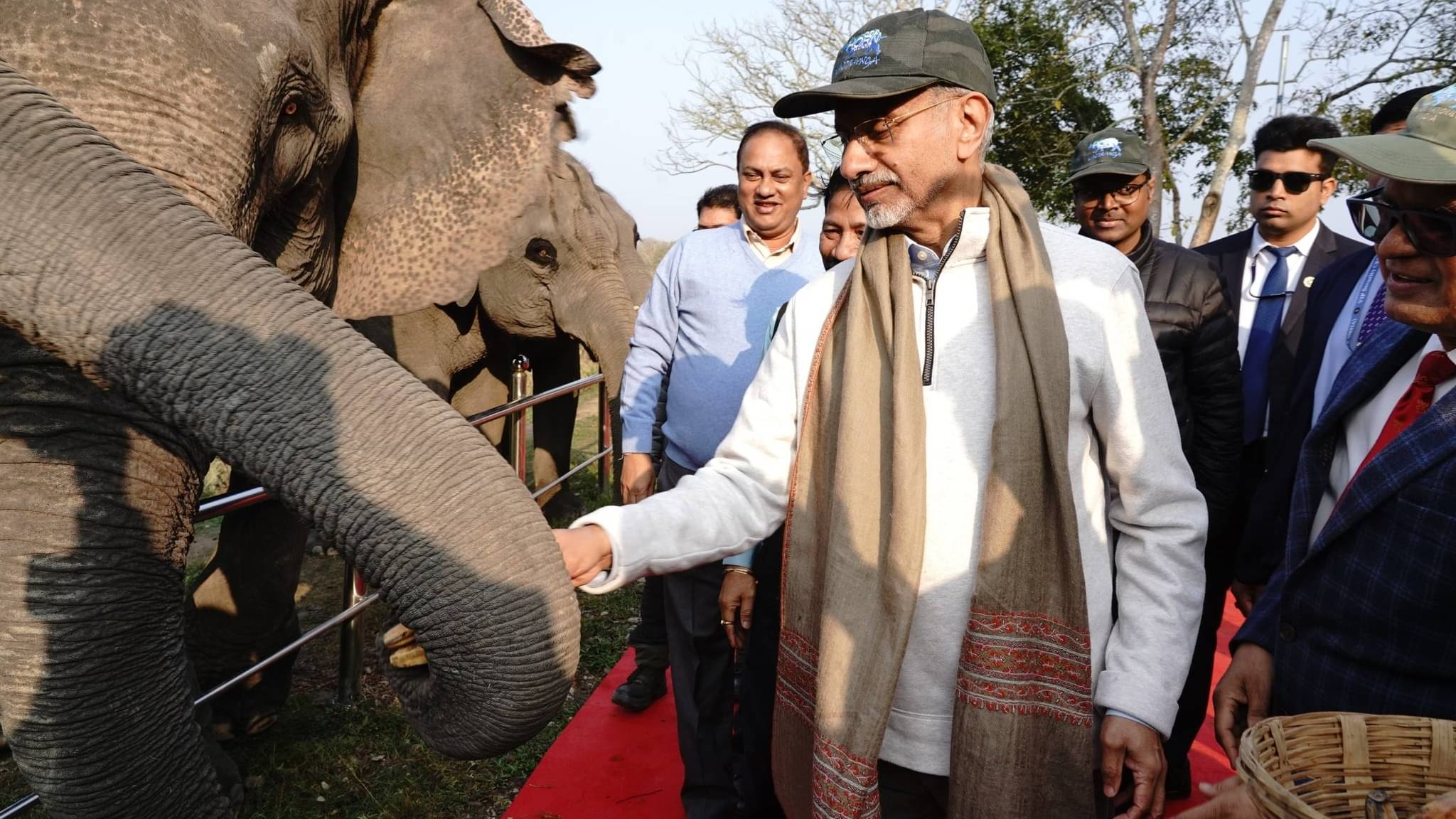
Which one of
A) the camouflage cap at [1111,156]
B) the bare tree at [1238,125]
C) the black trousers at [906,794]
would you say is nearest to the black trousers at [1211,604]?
the camouflage cap at [1111,156]

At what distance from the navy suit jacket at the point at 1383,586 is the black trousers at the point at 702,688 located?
1763 millimetres

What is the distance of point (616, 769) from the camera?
373cm

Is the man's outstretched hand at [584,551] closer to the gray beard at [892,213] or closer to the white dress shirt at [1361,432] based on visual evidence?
the gray beard at [892,213]

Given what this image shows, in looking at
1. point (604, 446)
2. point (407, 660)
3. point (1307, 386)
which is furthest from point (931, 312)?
point (604, 446)

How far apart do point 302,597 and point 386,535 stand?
4.90m

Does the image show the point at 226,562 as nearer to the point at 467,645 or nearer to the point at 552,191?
the point at 467,645

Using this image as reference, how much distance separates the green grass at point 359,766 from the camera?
12.1ft

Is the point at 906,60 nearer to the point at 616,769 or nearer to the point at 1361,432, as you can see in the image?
the point at 1361,432

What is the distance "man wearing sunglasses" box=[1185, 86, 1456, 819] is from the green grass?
112 inches

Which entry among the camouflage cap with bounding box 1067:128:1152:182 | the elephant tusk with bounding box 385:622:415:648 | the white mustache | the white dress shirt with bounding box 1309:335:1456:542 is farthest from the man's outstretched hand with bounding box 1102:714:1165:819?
the camouflage cap with bounding box 1067:128:1152:182

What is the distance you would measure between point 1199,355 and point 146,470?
2.87 m

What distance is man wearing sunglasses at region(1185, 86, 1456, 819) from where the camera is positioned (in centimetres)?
159

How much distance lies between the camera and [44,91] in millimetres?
1966

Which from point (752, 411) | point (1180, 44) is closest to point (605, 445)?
point (752, 411)
